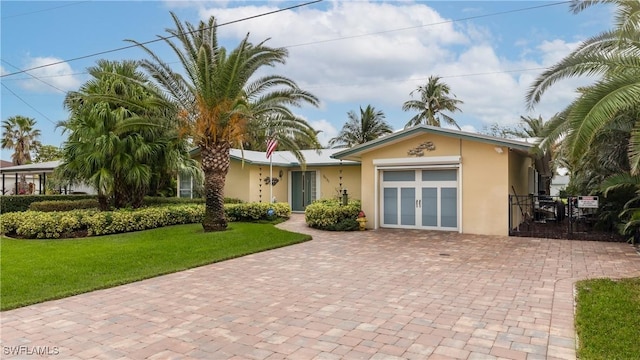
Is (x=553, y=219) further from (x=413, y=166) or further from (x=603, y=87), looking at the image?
(x=603, y=87)

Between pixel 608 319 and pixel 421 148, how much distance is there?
9.66 m

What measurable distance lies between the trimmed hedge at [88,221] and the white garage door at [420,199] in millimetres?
7679

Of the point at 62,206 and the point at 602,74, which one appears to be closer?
the point at 602,74

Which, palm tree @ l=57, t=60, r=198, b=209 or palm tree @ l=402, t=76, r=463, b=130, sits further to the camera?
palm tree @ l=402, t=76, r=463, b=130

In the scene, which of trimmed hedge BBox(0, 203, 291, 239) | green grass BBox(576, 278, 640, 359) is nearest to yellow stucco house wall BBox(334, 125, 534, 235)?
green grass BBox(576, 278, 640, 359)

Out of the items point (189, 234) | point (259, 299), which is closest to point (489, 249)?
point (259, 299)

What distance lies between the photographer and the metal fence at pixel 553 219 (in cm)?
1288

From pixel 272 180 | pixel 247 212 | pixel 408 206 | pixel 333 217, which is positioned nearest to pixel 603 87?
pixel 408 206

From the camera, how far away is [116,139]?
14133mm

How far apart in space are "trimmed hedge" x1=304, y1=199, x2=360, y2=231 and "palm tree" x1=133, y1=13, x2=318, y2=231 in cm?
350

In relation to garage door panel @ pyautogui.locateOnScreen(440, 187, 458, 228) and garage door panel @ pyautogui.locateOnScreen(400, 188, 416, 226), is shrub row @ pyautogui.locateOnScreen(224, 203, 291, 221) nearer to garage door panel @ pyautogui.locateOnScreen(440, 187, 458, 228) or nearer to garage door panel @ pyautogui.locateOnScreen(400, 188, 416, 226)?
garage door panel @ pyautogui.locateOnScreen(400, 188, 416, 226)

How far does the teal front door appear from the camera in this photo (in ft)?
72.7

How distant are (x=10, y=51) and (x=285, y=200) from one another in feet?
45.0

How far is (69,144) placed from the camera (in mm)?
15086
